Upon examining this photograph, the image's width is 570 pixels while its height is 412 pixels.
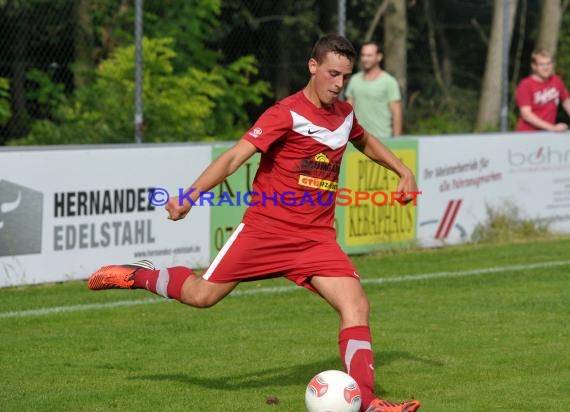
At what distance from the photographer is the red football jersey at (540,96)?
1567 cm

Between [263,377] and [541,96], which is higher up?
[541,96]

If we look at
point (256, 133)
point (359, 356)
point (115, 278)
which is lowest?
point (359, 356)

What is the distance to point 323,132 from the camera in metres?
7.20

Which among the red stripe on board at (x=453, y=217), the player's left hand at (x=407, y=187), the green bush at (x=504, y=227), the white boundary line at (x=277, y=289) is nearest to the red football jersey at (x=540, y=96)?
the green bush at (x=504, y=227)

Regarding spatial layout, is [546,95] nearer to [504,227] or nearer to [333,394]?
[504,227]

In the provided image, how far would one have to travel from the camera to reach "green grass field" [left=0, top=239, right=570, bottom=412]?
297 inches

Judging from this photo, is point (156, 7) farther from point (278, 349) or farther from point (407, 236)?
point (278, 349)

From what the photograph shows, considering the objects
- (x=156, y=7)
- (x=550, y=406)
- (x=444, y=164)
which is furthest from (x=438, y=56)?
(x=550, y=406)

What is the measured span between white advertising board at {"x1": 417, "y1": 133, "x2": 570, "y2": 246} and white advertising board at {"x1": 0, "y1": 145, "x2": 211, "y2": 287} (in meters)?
3.04

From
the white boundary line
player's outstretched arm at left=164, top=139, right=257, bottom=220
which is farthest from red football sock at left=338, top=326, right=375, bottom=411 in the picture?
the white boundary line

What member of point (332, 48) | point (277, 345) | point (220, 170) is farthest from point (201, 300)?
point (277, 345)

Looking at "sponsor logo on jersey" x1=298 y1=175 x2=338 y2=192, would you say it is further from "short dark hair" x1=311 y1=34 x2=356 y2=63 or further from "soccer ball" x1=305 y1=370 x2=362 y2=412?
"soccer ball" x1=305 y1=370 x2=362 y2=412

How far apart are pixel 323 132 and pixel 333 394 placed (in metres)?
1.44

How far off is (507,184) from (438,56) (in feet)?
28.7
